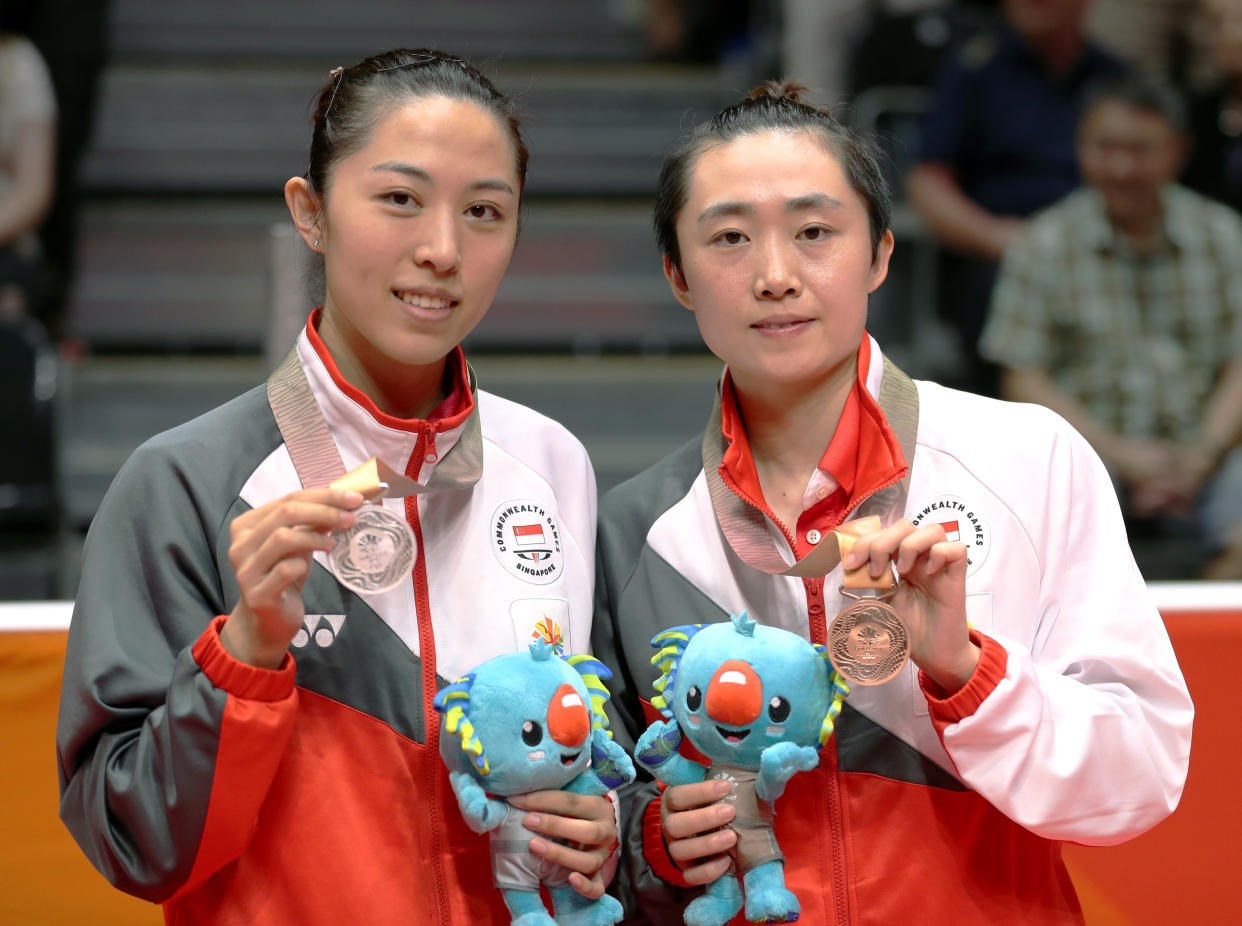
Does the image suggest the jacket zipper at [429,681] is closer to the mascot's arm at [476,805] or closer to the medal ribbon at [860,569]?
the mascot's arm at [476,805]

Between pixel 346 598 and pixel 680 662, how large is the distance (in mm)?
Answer: 376

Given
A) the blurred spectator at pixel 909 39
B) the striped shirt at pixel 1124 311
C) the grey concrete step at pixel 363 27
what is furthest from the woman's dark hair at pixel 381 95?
the grey concrete step at pixel 363 27

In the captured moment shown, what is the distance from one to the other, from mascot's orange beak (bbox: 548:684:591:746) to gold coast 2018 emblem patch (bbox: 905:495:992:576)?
0.45m

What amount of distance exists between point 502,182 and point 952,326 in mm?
2745

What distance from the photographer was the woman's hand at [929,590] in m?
1.47

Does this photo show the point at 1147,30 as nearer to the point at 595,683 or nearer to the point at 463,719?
the point at 595,683

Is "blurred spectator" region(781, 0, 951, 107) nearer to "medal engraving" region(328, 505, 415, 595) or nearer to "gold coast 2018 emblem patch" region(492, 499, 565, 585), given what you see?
"gold coast 2018 emblem patch" region(492, 499, 565, 585)

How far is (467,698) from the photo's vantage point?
1538mm

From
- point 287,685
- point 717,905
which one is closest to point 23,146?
point 287,685

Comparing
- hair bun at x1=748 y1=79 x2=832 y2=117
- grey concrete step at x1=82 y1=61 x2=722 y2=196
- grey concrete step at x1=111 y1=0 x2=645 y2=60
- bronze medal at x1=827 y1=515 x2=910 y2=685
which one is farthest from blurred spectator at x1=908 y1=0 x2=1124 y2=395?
bronze medal at x1=827 y1=515 x2=910 y2=685

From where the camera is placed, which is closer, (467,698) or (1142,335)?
(467,698)

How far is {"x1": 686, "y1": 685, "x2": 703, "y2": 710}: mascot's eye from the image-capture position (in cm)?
154

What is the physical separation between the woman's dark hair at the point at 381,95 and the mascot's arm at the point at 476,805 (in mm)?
677

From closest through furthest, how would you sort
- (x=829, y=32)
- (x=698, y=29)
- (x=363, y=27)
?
(x=829, y=32)
(x=363, y=27)
(x=698, y=29)
